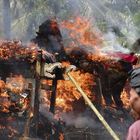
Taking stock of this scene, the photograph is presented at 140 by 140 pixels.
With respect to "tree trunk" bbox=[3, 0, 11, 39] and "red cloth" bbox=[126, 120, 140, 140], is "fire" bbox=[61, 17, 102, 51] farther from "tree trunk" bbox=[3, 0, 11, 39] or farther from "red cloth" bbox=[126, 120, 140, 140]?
"red cloth" bbox=[126, 120, 140, 140]

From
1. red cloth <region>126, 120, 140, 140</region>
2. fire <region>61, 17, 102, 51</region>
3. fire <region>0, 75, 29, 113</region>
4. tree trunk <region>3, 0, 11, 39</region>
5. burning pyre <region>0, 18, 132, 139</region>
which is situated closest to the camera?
red cloth <region>126, 120, 140, 140</region>

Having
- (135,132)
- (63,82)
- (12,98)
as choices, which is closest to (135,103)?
(135,132)

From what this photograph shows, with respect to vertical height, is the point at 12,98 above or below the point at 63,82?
below

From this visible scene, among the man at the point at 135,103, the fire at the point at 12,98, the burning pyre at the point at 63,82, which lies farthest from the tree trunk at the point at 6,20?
the man at the point at 135,103

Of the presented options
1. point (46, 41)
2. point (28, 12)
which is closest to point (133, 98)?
point (46, 41)

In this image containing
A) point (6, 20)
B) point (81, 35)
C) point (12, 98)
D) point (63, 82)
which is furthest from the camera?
point (6, 20)

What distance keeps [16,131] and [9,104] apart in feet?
2.42

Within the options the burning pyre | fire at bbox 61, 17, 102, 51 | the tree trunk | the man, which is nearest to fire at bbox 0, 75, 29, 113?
the burning pyre

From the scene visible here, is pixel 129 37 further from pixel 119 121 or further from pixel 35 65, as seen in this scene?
pixel 35 65

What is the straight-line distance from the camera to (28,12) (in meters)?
23.8

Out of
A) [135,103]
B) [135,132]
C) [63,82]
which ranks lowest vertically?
[135,132]

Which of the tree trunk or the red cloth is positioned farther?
the tree trunk

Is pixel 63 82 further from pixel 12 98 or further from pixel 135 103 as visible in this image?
pixel 135 103

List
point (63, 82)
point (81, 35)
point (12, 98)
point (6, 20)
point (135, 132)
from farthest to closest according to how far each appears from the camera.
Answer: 1. point (6, 20)
2. point (81, 35)
3. point (63, 82)
4. point (12, 98)
5. point (135, 132)
